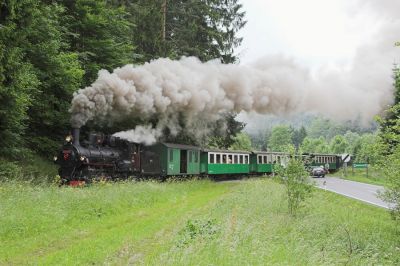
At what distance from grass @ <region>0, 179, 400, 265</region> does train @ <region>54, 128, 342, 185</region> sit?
273 cm

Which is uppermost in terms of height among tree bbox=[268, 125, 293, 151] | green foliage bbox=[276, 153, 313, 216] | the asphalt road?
tree bbox=[268, 125, 293, 151]

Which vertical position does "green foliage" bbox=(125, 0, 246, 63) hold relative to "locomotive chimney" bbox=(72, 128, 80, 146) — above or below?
above

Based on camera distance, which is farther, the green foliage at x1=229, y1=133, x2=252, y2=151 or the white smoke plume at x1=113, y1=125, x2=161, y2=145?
the green foliage at x1=229, y1=133, x2=252, y2=151

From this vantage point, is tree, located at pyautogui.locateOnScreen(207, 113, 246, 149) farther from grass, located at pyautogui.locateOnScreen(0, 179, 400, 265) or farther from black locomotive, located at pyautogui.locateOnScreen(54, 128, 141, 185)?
grass, located at pyautogui.locateOnScreen(0, 179, 400, 265)

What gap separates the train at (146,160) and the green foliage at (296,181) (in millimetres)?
477

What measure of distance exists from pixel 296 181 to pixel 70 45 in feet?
54.6

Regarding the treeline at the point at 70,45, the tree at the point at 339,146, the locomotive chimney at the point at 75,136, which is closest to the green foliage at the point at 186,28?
the treeline at the point at 70,45

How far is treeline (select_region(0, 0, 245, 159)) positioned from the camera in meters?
17.2

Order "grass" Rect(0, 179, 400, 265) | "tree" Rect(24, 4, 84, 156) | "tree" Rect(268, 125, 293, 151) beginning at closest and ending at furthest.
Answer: "grass" Rect(0, 179, 400, 265) < "tree" Rect(24, 4, 84, 156) < "tree" Rect(268, 125, 293, 151)

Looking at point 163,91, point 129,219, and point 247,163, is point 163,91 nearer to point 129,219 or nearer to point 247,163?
point 129,219

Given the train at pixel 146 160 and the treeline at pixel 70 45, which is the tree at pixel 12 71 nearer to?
the treeline at pixel 70 45

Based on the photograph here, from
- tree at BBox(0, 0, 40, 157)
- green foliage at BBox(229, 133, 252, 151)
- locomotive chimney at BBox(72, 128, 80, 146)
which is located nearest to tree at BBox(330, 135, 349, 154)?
green foliage at BBox(229, 133, 252, 151)

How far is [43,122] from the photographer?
22.2 m

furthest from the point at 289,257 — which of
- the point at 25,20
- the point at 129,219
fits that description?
the point at 25,20
